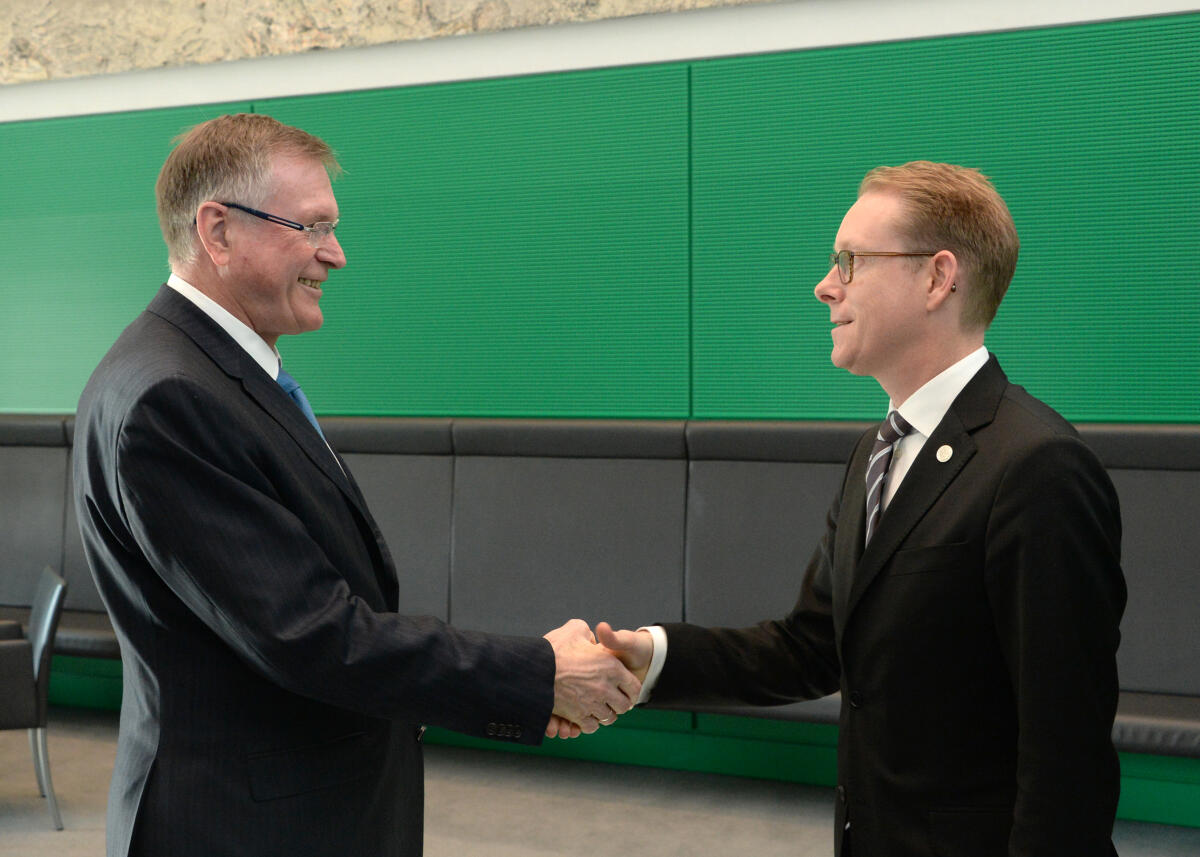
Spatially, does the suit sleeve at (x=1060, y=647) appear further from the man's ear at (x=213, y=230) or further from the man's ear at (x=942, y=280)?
the man's ear at (x=213, y=230)

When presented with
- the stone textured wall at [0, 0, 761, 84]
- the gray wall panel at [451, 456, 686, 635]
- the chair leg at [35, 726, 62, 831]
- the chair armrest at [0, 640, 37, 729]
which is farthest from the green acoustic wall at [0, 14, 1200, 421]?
the chair leg at [35, 726, 62, 831]

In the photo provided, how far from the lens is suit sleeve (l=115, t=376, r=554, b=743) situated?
5.43ft

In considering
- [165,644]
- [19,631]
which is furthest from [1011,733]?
[19,631]

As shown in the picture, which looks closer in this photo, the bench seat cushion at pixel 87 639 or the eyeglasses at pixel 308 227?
the eyeglasses at pixel 308 227

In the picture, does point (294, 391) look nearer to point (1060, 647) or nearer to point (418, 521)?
point (1060, 647)

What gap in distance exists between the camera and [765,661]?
225 cm

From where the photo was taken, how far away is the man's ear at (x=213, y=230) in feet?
6.40

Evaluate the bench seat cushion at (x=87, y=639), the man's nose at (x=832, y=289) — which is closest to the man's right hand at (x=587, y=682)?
the man's nose at (x=832, y=289)

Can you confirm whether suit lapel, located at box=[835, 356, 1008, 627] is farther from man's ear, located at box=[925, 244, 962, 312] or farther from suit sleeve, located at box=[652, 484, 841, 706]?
suit sleeve, located at box=[652, 484, 841, 706]

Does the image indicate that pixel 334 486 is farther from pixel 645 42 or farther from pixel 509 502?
pixel 645 42

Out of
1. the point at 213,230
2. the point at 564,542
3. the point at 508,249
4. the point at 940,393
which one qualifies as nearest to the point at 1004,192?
the point at 508,249

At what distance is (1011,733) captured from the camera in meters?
1.69

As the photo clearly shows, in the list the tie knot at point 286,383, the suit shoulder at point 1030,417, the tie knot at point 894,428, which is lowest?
the tie knot at point 894,428

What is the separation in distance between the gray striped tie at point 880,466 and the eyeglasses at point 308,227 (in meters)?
1.03
